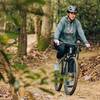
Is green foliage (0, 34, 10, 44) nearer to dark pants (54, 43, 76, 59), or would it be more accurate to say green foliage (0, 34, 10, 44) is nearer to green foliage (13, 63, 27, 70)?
green foliage (13, 63, 27, 70)

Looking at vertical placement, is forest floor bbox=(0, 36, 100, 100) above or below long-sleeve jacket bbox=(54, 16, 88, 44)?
below

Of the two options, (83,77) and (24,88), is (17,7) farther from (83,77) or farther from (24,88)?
(83,77)

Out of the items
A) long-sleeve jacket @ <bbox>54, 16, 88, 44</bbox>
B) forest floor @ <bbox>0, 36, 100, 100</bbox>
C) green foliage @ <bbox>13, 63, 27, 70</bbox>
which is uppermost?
green foliage @ <bbox>13, 63, 27, 70</bbox>

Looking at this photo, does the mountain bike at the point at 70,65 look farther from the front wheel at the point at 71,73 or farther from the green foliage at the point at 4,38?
the green foliage at the point at 4,38

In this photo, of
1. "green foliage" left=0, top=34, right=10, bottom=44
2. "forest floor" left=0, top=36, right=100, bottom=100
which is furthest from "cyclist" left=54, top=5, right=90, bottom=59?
Answer: "green foliage" left=0, top=34, right=10, bottom=44

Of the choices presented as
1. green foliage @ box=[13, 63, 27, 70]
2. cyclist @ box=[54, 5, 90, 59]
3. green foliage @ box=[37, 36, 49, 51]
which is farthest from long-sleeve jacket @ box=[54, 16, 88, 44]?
green foliage @ box=[37, 36, 49, 51]

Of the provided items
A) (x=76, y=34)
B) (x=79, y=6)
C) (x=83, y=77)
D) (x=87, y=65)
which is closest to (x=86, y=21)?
(x=79, y=6)

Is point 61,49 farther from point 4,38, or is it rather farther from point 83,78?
point 4,38

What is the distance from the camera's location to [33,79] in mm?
2721

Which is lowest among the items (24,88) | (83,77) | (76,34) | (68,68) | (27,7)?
(83,77)

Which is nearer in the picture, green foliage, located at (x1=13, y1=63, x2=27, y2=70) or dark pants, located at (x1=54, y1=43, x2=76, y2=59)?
green foliage, located at (x1=13, y1=63, x2=27, y2=70)

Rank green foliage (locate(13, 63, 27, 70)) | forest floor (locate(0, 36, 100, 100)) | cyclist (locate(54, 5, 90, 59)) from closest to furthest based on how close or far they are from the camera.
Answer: green foliage (locate(13, 63, 27, 70)) → forest floor (locate(0, 36, 100, 100)) → cyclist (locate(54, 5, 90, 59))

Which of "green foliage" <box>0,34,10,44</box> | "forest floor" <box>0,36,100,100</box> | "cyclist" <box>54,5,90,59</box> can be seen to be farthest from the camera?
"cyclist" <box>54,5,90,59</box>

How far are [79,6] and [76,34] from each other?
11147 mm
